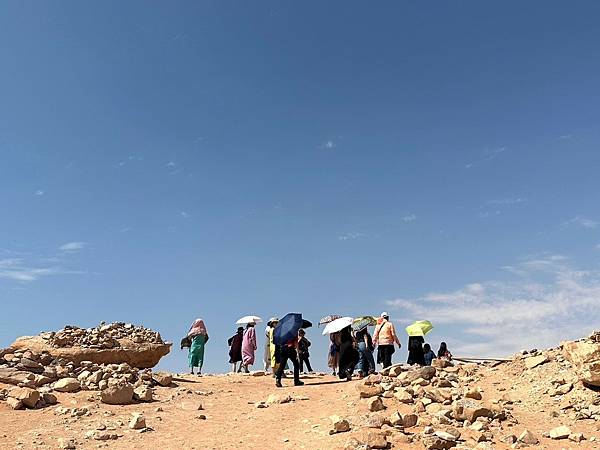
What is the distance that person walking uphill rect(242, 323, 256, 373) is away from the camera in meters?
21.1

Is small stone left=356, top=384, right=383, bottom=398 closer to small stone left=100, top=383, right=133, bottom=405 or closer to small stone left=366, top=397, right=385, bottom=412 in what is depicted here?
small stone left=366, top=397, right=385, bottom=412

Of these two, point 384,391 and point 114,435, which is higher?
point 384,391

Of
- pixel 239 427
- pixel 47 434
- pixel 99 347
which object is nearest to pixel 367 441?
pixel 239 427

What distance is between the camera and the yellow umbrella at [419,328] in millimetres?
17422

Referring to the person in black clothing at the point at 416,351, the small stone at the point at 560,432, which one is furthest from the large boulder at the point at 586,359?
the person in black clothing at the point at 416,351

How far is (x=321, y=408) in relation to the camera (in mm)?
12812

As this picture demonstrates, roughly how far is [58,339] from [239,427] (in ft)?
33.0

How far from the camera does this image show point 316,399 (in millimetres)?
13914

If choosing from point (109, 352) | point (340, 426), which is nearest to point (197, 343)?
point (109, 352)

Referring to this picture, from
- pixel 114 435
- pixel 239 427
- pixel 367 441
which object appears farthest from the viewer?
pixel 239 427

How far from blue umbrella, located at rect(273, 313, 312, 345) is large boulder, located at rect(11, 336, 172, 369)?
6233 millimetres

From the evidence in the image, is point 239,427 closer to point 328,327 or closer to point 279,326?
point 279,326

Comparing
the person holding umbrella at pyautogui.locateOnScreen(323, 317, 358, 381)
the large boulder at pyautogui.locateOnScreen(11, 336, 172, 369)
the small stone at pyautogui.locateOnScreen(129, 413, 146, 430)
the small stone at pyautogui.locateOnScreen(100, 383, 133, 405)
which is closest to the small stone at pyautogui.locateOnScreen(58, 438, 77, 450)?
the small stone at pyautogui.locateOnScreen(129, 413, 146, 430)

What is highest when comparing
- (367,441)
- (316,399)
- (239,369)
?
(239,369)
